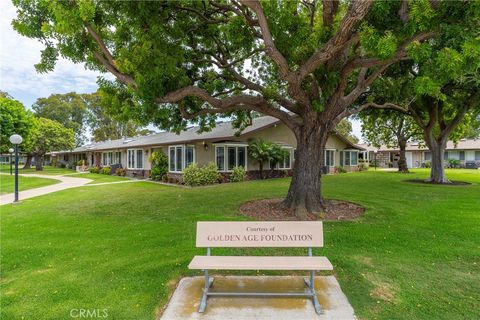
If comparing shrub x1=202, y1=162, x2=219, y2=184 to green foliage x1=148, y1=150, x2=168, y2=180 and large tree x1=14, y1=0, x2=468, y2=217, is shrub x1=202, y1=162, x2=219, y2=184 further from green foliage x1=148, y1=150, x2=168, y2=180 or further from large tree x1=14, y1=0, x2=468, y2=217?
large tree x1=14, y1=0, x2=468, y2=217

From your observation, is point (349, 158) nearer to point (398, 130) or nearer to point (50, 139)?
point (398, 130)

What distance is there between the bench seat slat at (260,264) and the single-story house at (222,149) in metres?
11.5

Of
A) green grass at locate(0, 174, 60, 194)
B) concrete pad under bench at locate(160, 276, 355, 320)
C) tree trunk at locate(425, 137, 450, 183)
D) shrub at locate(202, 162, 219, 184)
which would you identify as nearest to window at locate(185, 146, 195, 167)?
shrub at locate(202, 162, 219, 184)

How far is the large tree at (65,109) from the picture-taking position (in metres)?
53.8

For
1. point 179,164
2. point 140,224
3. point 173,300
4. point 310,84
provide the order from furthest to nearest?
1. point 179,164
2. point 310,84
3. point 140,224
4. point 173,300

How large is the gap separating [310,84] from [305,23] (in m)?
1.67

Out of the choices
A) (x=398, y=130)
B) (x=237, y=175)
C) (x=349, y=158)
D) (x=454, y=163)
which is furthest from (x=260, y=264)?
(x=454, y=163)

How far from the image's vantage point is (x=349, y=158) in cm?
2980

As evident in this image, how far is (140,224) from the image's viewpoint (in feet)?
25.4

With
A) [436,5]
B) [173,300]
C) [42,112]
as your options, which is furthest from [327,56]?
[42,112]

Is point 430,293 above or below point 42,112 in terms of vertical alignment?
below

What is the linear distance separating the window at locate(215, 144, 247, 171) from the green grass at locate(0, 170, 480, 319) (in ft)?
30.2

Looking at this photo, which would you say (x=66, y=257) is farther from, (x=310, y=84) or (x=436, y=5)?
(x=436, y=5)

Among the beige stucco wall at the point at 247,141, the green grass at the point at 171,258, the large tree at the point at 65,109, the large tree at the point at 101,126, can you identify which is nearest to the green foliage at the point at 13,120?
the beige stucco wall at the point at 247,141
